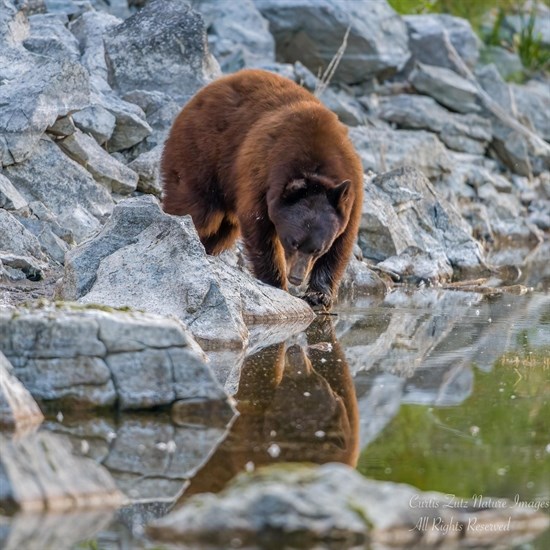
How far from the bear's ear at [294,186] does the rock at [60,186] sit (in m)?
1.96

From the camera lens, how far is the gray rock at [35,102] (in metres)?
8.95

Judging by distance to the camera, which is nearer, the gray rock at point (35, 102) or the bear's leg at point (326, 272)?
the bear's leg at point (326, 272)

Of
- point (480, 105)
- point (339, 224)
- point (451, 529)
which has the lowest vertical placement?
point (480, 105)

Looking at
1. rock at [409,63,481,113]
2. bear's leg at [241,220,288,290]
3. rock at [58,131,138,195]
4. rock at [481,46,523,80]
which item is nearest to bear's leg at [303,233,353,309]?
bear's leg at [241,220,288,290]

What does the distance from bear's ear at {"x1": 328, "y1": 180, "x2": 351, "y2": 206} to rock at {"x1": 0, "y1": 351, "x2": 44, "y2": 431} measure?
326 centimetres

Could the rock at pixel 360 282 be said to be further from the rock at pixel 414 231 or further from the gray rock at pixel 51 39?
the gray rock at pixel 51 39

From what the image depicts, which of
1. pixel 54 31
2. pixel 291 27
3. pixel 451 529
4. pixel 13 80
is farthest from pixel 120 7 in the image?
pixel 451 529

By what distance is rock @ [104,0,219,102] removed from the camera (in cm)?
1170

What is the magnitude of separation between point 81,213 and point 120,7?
5.39 m

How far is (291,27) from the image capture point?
15789 millimetres

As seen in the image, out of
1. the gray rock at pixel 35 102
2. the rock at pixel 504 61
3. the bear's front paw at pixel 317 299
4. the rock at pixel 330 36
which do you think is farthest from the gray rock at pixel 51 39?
the rock at pixel 504 61

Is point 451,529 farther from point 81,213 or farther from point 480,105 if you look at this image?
point 480,105

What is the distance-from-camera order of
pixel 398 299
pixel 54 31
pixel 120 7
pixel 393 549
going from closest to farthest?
pixel 393 549 < pixel 398 299 < pixel 54 31 < pixel 120 7

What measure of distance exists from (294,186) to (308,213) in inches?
7.7
